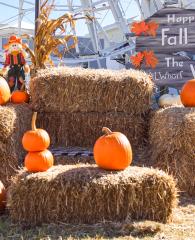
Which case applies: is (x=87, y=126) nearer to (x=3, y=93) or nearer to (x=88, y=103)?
(x=88, y=103)

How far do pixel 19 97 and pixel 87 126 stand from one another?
0.94 meters

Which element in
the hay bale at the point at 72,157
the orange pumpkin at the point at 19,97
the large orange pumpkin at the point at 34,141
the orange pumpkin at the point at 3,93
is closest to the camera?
the large orange pumpkin at the point at 34,141

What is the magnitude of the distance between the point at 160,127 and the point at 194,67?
6.11 feet

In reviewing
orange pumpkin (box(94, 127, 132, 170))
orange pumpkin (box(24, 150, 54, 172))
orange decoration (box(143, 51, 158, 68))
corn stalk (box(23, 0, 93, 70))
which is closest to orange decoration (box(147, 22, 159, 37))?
orange decoration (box(143, 51, 158, 68))

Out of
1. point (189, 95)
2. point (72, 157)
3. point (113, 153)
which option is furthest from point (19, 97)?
point (113, 153)

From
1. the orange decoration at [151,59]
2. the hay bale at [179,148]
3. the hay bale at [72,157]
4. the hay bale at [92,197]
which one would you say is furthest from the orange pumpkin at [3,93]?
the orange decoration at [151,59]

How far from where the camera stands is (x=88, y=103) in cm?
555

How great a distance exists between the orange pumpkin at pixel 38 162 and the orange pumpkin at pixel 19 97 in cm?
158

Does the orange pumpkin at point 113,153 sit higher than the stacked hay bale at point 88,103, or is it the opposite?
the stacked hay bale at point 88,103

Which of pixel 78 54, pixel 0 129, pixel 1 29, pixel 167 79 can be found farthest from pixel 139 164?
pixel 1 29

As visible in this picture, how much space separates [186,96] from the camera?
5.38 m

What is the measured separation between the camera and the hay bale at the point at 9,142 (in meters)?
4.68

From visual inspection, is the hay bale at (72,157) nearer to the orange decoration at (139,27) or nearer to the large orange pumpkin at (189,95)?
the large orange pumpkin at (189,95)

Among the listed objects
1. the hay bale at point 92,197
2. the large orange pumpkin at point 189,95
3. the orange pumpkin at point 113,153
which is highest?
the large orange pumpkin at point 189,95
